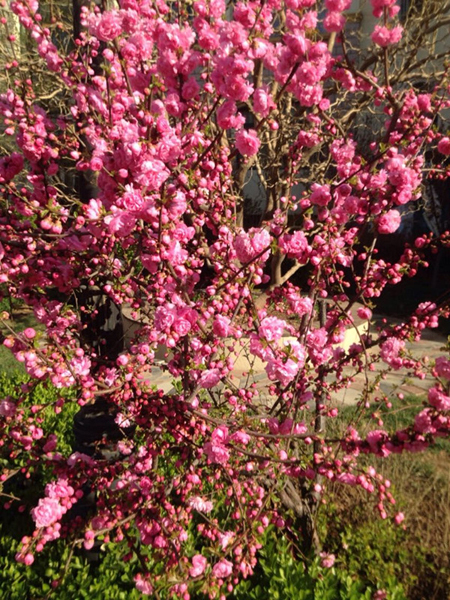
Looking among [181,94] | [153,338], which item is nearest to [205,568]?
[153,338]

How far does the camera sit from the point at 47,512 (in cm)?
227

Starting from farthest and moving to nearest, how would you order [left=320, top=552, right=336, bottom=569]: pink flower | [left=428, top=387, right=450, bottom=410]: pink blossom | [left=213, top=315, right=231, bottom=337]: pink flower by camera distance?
[left=320, top=552, right=336, bottom=569]: pink flower, [left=213, top=315, right=231, bottom=337]: pink flower, [left=428, top=387, right=450, bottom=410]: pink blossom

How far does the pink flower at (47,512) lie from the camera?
225 centimetres

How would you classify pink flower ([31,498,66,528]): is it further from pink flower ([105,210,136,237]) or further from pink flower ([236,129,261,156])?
pink flower ([236,129,261,156])

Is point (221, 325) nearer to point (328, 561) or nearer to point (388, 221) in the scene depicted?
point (388, 221)

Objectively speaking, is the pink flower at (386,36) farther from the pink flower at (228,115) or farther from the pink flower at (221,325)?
the pink flower at (221,325)

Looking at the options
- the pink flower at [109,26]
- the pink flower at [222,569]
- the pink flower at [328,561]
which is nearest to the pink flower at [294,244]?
the pink flower at [109,26]

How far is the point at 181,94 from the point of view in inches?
73.5

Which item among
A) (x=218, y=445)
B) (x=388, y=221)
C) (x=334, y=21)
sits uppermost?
(x=334, y=21)

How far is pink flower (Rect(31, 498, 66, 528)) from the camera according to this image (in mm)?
2246

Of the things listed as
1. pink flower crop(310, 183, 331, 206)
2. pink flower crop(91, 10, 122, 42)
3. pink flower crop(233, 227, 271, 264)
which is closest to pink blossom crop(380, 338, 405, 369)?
pink flower crop(310, 183, 331, 206)

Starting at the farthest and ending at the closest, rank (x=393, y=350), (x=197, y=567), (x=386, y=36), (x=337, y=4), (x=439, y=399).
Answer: (x=393, y=350) → (x=197, y=567) → (x=386, y=36) → (x=337, y=4) → (x=439, y=399)

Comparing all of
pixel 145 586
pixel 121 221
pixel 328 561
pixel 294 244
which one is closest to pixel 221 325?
pixel 294 244

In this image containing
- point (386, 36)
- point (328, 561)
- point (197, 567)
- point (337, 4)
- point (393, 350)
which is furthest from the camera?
point (328, 561)
